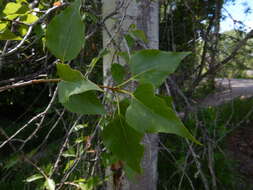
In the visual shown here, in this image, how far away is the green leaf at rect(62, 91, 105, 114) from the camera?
28cm

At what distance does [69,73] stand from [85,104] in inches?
1.8

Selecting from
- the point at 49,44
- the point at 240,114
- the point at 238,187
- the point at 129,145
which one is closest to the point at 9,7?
the point at 49,44

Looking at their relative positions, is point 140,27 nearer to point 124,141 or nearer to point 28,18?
point 28,18

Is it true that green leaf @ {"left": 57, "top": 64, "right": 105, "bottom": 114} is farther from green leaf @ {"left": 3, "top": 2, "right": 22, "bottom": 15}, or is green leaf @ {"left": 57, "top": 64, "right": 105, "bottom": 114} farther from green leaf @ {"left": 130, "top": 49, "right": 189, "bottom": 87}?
green leaf @ {"left": 3, "top": 2, "right": 22, "bottom": 15}

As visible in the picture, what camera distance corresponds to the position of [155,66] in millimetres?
324

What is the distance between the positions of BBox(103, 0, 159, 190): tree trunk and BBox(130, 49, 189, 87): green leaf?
0.38m

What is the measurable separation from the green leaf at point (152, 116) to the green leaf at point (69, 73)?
6cm

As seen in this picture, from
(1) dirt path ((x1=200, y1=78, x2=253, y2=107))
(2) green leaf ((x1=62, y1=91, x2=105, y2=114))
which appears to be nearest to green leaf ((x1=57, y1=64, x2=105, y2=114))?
(2) green leaf ((x1=62, y1=91, x2=105, y2=114))

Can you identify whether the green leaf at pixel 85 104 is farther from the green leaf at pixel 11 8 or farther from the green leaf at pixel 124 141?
the green leaf at pixel 11 8

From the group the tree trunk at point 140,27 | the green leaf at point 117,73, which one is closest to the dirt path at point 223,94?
the tree trunk at point 140,27

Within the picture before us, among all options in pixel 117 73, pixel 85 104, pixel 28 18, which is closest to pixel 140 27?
pixel 28 18

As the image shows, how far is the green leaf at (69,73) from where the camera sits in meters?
0.26

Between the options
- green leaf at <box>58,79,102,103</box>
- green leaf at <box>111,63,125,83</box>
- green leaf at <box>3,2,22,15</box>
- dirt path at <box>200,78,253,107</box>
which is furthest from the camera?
dirt path at <box>200,78,253,107</box>

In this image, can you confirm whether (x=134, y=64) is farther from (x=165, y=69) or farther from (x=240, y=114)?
(x=240, y=114)
